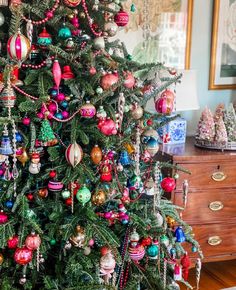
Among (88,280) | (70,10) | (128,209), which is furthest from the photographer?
(128,209)

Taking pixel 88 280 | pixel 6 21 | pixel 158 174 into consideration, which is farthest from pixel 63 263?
pixel 6 21

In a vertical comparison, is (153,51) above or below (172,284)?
above

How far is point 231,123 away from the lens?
8.40ft

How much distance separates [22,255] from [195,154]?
1.17 metres

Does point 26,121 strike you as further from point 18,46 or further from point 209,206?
point 209,206

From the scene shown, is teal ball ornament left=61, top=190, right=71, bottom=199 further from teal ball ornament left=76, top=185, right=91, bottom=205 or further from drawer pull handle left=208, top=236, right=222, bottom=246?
drawer pull handle left=208, top=236, right=222, bottom=246

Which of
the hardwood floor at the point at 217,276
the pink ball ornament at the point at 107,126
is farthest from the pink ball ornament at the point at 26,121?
the hardwood floor at the point at 217,276

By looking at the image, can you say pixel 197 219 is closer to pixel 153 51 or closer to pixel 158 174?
pixel 158 174

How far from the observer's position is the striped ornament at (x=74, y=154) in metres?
1.55

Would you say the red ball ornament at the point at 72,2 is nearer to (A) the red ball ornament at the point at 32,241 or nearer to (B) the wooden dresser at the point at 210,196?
(A) the red ball ornament at the point at 32,241

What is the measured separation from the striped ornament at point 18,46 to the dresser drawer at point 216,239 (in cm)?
147

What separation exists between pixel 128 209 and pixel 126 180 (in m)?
0.12

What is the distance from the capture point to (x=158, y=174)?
186 cm

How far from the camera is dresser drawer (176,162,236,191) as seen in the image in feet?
7.92
